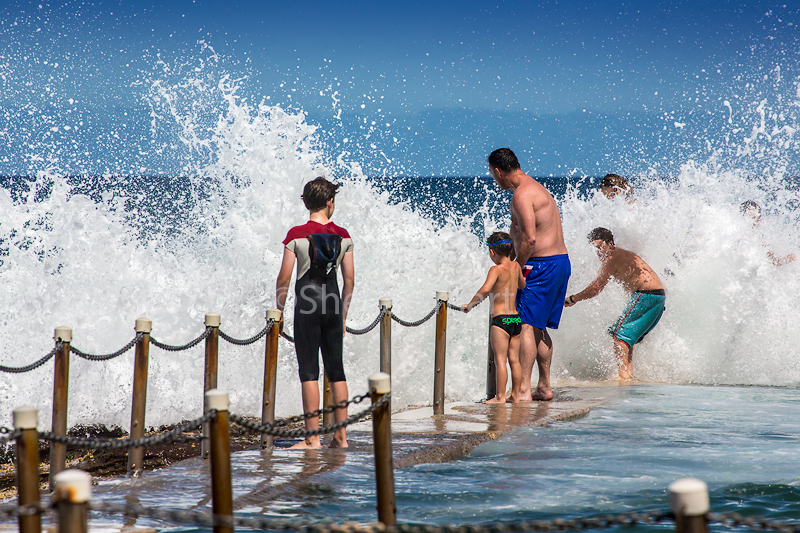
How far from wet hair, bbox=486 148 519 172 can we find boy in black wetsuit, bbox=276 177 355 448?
158cm

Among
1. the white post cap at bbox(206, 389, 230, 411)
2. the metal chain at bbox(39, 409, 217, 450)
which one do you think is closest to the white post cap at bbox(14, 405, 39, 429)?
the metal chain at bbox(39, 409, 217, 450)

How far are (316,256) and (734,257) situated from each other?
683 centimetres

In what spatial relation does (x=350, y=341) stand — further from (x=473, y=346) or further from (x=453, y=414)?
(x=453, y=414)

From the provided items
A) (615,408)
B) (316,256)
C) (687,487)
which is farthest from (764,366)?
(687,487)

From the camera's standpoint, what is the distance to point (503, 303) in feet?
20.5

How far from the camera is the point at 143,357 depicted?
4.52m

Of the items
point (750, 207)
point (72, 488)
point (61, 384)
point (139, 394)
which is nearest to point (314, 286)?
point (139, 394)

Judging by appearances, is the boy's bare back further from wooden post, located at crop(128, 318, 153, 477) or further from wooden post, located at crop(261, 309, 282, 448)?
wooden post, located at crop(128, 318, 153, 477)

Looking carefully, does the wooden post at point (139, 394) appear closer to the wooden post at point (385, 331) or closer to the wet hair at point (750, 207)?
the wooden post at point (385, 331)

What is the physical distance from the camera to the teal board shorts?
751 centimetres

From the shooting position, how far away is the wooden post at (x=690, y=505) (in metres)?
1.65

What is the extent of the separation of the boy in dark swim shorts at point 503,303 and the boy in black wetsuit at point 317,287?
1.85 m

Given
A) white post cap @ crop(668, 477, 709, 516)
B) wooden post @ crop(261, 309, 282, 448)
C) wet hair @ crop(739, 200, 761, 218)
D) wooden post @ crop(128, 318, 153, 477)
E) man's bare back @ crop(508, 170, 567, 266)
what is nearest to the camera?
white post cap @ crop(668, 477, 709, 516)

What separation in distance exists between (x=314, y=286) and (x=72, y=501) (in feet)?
9.16
